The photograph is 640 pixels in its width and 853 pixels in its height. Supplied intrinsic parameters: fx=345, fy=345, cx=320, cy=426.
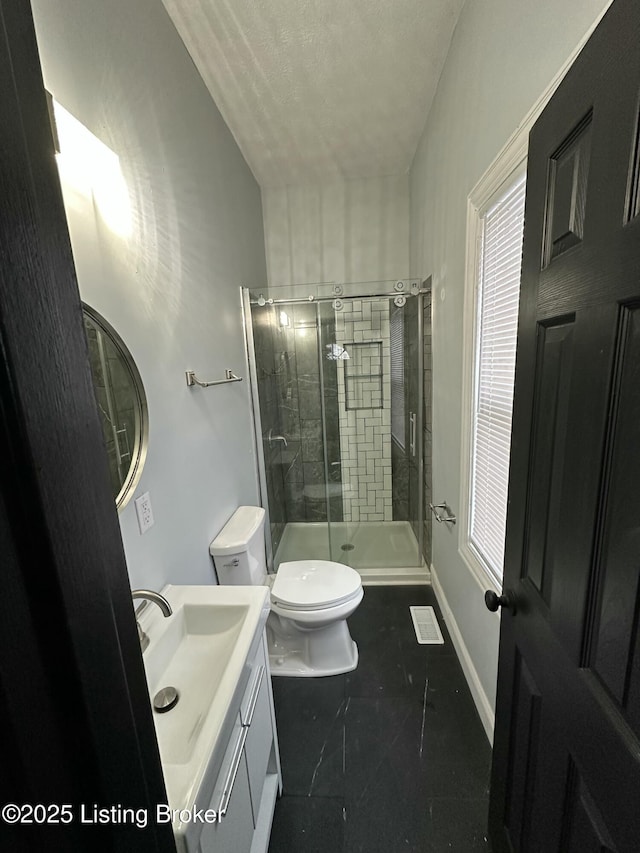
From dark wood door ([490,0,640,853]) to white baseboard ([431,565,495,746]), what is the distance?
67 centimetres

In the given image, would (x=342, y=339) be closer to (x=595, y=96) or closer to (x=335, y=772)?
(x=595, y=96)

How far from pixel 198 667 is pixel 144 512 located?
522 millimetres

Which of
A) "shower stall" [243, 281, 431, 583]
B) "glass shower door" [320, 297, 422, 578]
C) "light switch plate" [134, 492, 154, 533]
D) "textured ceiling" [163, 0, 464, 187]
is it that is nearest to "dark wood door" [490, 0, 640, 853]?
"light switch plate" [134, 492, 154, 533]

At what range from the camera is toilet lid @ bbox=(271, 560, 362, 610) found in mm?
1734

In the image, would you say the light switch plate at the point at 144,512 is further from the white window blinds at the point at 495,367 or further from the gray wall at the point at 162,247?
the white window blinds at the point at 495,367

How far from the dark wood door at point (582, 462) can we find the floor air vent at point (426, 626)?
1.11 meters

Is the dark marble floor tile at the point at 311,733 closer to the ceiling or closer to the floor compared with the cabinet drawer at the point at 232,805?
closer to the floor

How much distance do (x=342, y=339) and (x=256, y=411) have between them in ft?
2.89

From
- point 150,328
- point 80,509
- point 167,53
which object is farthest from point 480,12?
point 80,509

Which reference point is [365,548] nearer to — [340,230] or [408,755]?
[408,755]

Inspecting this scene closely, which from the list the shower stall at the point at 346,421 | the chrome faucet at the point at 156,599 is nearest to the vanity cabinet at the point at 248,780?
the chrome faucet at the point at 156,599

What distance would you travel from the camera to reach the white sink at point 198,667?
721 millimetres

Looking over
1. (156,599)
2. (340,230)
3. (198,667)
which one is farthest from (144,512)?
(340,230)

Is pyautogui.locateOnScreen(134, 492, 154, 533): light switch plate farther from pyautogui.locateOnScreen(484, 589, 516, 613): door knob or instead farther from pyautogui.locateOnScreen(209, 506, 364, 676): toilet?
pyautogui.locateOnScreen(484, 589, 516, 613): door knob
